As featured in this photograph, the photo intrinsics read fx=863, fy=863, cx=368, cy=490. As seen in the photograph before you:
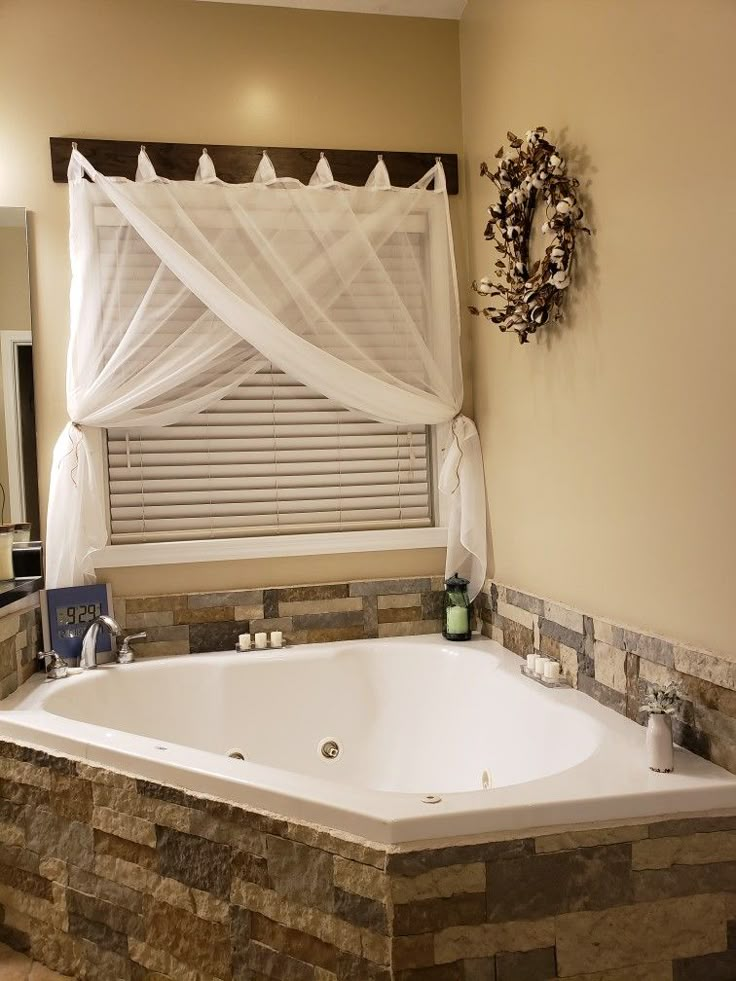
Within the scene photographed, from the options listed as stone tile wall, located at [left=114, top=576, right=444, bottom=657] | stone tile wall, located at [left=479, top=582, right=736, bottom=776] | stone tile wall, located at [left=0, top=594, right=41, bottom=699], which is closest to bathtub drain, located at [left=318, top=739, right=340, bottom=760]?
stone tile wall, located at [left=114, top=576, right=444, bottom=657]

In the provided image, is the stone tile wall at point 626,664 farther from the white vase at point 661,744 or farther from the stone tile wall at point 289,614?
the stone tile wall at point 289,614

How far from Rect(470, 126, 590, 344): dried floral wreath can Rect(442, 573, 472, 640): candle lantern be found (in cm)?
97

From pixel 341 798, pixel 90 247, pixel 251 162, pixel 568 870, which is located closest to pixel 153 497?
pixel 90 247

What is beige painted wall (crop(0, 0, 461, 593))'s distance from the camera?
304 centimetres

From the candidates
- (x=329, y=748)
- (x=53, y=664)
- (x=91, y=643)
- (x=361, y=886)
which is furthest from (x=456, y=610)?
(x=361, y=886)

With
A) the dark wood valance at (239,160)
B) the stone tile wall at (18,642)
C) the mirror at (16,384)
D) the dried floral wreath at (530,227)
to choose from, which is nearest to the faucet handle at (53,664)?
the stone tile wall at (18,642)

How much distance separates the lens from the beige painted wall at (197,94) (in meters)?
3.04

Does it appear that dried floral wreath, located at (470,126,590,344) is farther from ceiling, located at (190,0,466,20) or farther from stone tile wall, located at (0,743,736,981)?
stone tile wall, located at (0,743,736,981)

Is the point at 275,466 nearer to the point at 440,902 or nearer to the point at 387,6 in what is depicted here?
the point at 387,6

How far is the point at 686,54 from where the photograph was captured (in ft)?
5.98

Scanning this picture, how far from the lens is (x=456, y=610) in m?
3.17

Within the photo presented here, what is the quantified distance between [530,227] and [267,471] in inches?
51.2

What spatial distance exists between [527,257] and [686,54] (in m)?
0.91

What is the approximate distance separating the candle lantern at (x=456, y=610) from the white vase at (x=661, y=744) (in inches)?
54.6
